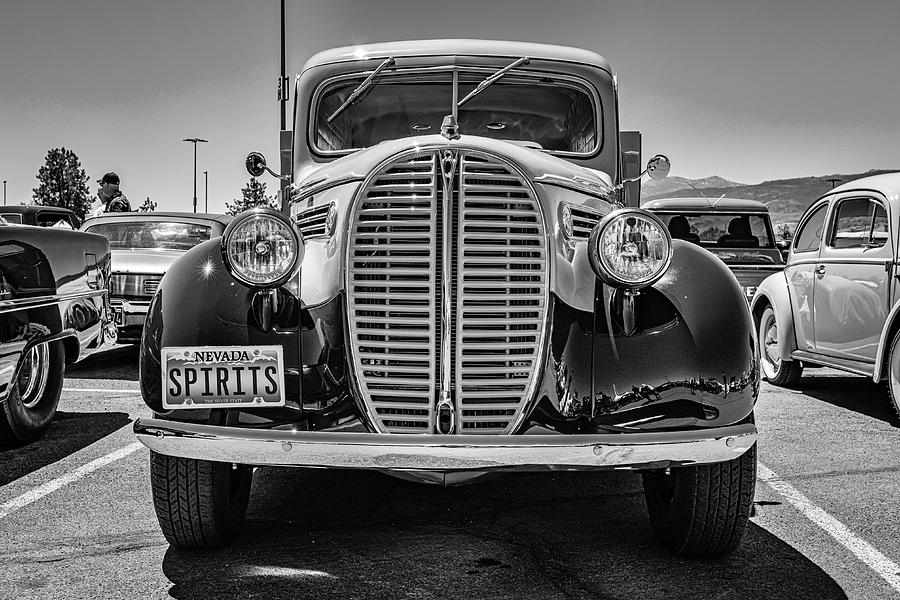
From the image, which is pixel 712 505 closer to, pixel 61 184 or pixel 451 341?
pixel 451 341

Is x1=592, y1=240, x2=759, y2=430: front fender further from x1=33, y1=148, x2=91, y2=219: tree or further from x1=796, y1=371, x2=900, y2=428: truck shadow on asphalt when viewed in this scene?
x1=33, y1=148, x2=91, y2=219: tree

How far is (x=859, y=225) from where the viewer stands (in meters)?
6.96

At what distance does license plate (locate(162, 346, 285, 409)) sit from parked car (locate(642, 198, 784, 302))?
9355mm

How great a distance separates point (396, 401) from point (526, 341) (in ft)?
1.62

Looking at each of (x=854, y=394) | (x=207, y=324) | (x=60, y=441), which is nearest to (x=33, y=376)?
(x=60, y=441)

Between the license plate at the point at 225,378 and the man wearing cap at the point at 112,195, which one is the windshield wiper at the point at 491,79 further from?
the man wearing cap at the point at 112,195

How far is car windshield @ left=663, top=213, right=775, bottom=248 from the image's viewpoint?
1200 cm

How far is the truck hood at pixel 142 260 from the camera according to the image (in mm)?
8688

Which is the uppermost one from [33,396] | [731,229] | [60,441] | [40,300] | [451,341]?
[731,229]

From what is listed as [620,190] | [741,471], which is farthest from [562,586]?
[620,190]

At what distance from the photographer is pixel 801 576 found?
10.6ft

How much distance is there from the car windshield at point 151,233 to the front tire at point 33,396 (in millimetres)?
3861

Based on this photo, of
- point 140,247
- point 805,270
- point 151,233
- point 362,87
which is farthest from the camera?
point 151,233

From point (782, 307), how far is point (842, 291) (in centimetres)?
100
